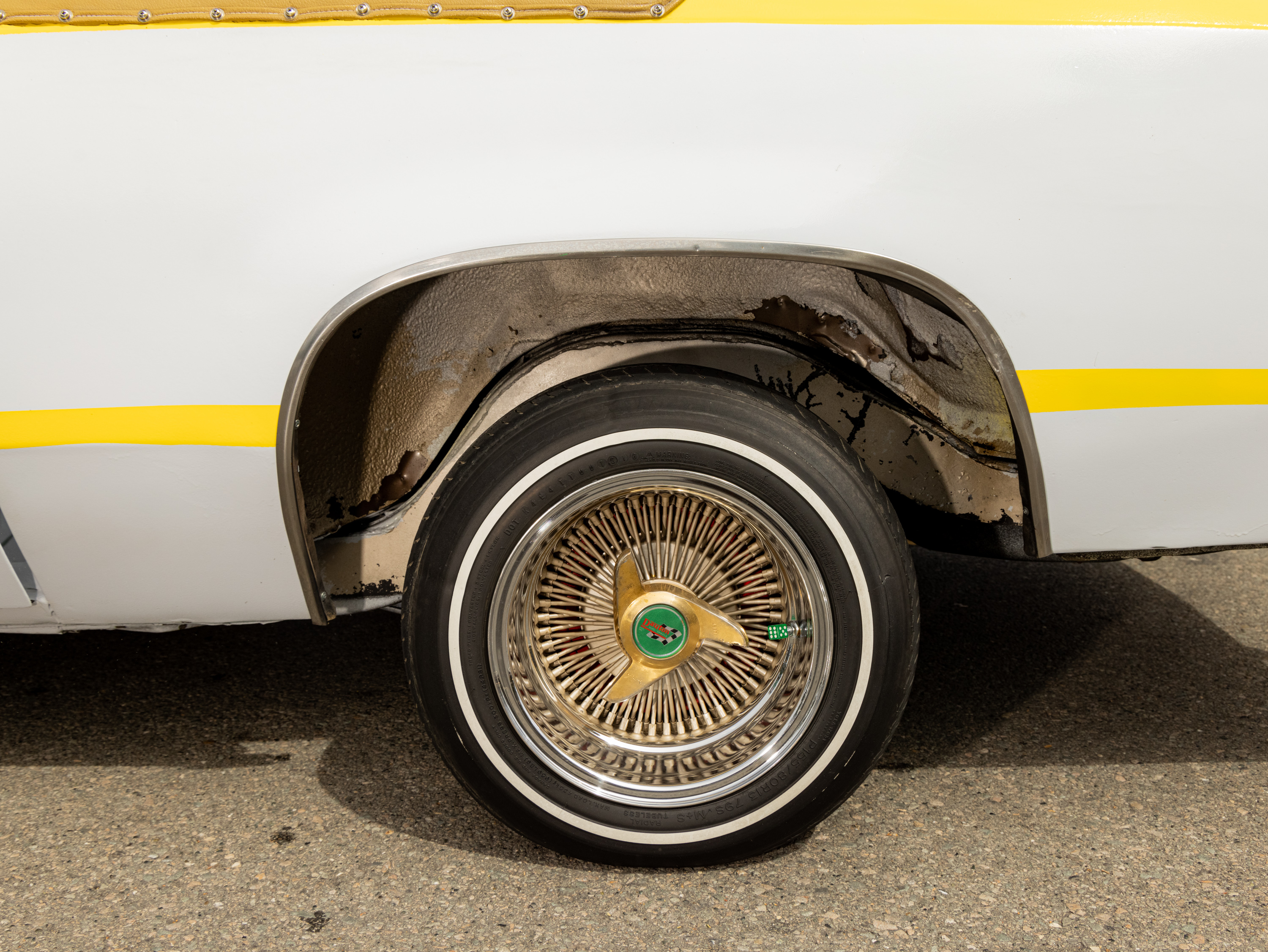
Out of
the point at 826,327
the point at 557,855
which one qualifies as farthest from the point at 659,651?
the point at 826,327

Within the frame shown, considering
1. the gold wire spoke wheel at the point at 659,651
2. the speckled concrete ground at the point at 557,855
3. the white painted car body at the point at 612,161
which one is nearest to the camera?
the white painted car body at the point at 612,161

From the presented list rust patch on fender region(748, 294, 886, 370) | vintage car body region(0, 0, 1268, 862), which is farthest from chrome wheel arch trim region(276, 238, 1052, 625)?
rust patch on fender region(748, 294, 886, 370)

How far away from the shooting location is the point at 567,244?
5.30 ft

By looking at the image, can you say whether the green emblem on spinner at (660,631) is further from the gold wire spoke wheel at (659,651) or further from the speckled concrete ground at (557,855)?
the speckled concrete ground at (557,855)

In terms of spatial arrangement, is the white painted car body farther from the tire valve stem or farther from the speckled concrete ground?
the speckled concrete ground

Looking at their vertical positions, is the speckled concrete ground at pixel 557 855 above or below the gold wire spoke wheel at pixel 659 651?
below

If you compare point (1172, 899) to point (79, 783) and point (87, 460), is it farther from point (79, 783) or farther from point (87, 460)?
point (79, 783)

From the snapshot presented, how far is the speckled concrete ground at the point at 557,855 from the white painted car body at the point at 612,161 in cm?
102

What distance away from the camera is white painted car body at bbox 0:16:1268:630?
62.2 inches

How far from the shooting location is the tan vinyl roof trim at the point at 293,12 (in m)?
1.58

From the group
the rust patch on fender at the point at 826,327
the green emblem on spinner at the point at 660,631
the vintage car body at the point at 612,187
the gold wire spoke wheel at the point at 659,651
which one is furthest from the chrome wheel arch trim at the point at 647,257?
the green emblem on spinner at the point at 660,631

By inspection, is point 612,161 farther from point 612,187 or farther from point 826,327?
point 826,327

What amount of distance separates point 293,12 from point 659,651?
4.20 ft

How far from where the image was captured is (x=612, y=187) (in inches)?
63.2
